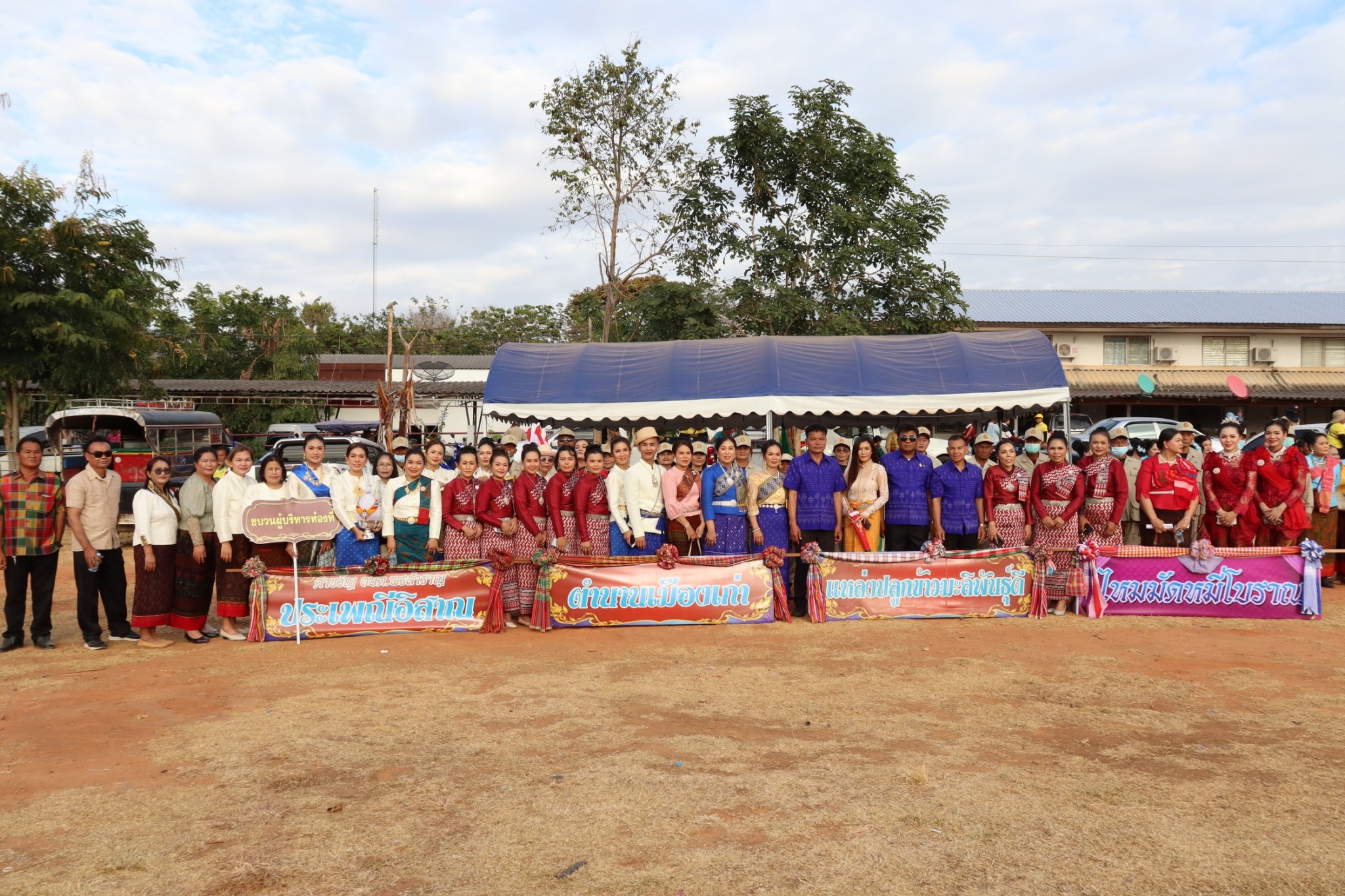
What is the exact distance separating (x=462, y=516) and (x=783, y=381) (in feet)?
14.3

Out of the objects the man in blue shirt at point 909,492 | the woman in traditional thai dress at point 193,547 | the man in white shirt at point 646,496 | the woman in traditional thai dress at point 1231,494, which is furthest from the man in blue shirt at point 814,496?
the woman in traditional thai dress at point 193,547

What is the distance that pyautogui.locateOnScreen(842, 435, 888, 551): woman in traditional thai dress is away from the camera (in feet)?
29.5

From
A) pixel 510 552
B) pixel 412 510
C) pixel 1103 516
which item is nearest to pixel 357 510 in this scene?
pixel 412 510

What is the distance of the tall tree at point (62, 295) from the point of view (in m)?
15.5

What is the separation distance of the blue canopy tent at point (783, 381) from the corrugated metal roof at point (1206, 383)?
16.5 meters

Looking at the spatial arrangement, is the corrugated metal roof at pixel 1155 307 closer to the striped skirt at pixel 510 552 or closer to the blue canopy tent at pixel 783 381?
the blue canopy tent at pixel 783 381

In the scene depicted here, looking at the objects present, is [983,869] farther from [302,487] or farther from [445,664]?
[302,487]

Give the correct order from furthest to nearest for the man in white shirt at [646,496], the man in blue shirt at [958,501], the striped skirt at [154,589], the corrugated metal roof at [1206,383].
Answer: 1. the corrugated metal roof at [1206,383]
2. the man in blue shirt at [958,501]
3. the man in white shirt at [646,496]
4. the striped skirt at [154,589]

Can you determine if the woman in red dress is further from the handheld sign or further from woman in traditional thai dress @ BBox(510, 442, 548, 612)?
the handheld sign

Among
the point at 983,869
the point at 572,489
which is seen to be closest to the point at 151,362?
the point at 572,489

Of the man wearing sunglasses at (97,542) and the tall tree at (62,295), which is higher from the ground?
the tall tree at (62,295)

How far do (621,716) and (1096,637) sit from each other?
13.9ft

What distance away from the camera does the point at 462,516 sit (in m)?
8.21

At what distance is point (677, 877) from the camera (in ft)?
11.5
